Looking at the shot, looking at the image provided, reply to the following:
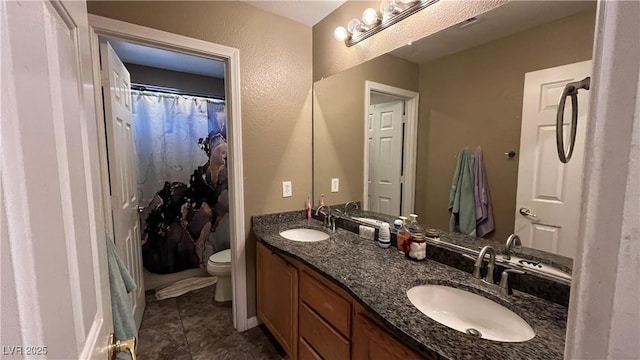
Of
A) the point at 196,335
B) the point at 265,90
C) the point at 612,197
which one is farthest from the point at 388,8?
the point at 196,335

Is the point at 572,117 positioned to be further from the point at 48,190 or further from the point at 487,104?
the point at 48,190

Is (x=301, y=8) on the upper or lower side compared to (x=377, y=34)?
upper

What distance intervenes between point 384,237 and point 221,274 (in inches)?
62.0

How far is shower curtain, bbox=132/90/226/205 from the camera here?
258cm

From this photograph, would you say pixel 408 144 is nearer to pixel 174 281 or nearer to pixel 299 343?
pixel 299 343

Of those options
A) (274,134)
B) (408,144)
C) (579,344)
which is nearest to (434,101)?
(408,144)

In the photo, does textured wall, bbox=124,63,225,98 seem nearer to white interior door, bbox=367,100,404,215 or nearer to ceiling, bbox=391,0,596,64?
white interior door, bbox=367,100,404,215

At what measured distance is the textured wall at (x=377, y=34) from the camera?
1241 millimetres

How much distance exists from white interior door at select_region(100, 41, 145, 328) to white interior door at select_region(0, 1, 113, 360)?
1316 mm

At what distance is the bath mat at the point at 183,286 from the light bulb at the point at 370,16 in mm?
2604

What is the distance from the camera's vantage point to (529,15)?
105 centimetres

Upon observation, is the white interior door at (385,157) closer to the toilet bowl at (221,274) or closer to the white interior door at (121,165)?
the toilet bowl at (221,274)

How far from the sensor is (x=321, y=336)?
4.32 feet

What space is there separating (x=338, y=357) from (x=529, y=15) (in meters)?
1.63
